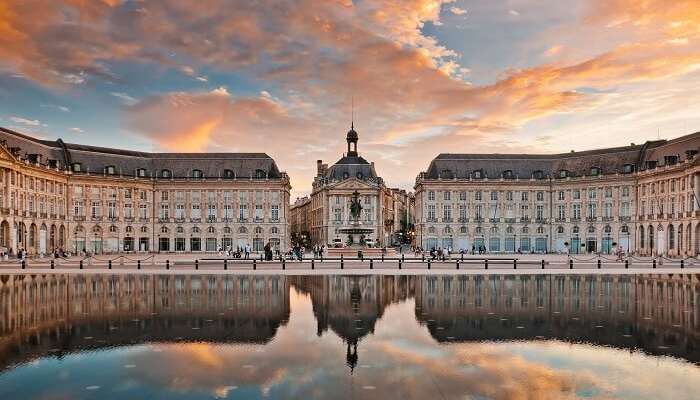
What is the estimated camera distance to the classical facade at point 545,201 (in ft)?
318

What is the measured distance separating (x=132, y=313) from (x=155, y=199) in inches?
3399

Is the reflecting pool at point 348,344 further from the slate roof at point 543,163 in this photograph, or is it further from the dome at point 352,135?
the dome at point 352,135

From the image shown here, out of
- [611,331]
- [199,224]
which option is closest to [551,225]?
[199,224]

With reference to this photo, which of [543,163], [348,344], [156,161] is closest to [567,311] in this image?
[348,344]

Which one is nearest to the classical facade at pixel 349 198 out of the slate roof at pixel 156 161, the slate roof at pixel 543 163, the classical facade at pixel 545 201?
the classical facade at pixel 545 201

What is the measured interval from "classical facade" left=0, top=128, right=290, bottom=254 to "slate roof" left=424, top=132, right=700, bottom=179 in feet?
105

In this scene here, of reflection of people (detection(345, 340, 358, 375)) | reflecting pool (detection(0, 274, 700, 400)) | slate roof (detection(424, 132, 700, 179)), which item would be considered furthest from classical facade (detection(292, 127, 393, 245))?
reflection of people (detection(345, 340, 358, 375))

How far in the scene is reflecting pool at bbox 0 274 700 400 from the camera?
12.6m

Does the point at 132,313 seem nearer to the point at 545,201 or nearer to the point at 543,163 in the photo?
the point at 545,201

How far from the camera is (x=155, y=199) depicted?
105 meters

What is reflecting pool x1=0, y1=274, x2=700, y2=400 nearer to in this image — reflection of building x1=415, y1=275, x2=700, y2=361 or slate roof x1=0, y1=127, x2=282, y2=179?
reflection of building x1=415, y1=275, x2=700, y2=361

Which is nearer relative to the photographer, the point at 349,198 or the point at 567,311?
the point at 567,311

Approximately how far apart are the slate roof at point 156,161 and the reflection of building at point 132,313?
67.0 meters

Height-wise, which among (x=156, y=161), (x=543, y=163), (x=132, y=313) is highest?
(x=156, y=161)
